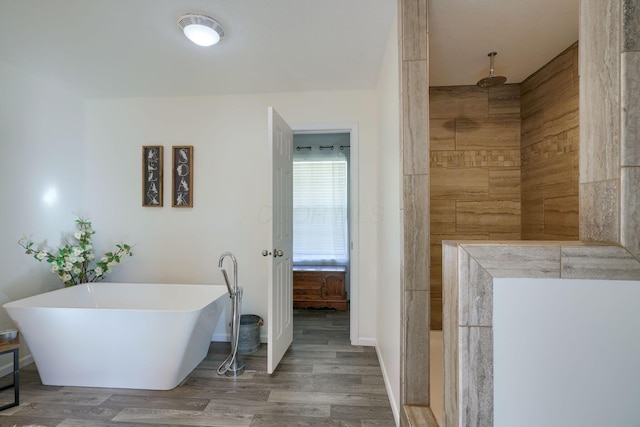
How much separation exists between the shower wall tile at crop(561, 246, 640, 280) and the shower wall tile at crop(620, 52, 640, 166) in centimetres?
29

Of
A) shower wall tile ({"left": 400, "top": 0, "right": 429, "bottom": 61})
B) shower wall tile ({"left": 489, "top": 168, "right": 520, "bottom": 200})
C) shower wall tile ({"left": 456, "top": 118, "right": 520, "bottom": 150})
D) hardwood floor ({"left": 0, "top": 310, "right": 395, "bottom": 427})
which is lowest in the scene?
hardwood floor ({"left": 0, "top": 310, "right": 395, "bottom": 427})

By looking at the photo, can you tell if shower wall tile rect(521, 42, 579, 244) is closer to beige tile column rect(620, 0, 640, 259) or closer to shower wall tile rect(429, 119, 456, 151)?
shower wall tile rect(429, 119, 456, 151)

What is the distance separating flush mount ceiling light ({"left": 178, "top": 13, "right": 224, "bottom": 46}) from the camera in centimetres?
178

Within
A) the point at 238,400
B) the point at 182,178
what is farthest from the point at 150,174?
the point at 238,400

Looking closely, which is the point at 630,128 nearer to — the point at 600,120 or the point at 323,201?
the point at 600,120

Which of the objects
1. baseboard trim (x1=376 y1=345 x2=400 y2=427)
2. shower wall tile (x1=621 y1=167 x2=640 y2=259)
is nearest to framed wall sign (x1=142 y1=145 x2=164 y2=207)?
baseboard trim (x1=376 y1=345 x2=400 y2=427)

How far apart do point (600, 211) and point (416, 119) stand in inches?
33.0

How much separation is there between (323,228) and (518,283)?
3388 millimetres

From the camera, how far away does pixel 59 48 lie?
84.4 inches

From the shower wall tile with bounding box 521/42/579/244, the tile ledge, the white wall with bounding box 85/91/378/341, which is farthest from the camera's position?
the white wall with bounding box 85/91/378/341

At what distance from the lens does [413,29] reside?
155cm

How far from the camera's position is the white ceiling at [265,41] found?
5.64 ft

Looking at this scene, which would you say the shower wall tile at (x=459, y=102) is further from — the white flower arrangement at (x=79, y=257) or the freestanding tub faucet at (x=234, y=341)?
the white flower arrangement at (x=79, y=257)

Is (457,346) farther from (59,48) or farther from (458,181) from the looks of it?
(59,48)
